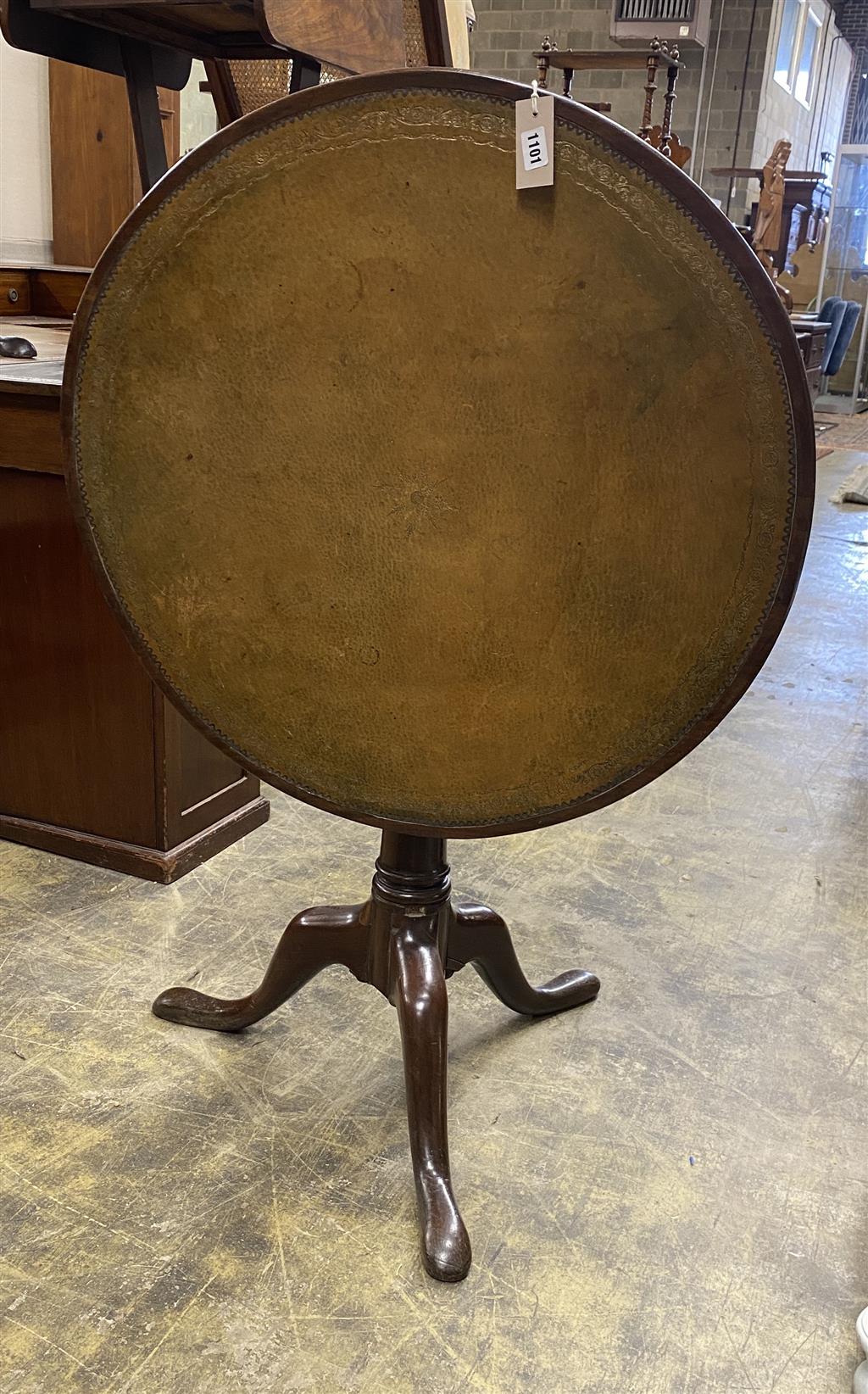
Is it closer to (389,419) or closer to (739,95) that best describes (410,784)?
(389,419)

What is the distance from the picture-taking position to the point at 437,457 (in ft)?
3.76

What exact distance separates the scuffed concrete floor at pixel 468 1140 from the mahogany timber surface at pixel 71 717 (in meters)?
0.06

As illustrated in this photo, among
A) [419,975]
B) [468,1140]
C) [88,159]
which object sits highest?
[88,159]

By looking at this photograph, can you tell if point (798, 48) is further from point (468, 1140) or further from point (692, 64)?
point (468, 1140)

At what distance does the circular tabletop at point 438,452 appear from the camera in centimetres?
105

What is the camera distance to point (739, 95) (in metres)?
10.4

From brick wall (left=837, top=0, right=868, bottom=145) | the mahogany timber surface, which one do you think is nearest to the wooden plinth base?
the mahogany timber surface

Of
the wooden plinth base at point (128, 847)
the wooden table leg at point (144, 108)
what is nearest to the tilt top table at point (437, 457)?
the wooden plinth base at point (128, 847)

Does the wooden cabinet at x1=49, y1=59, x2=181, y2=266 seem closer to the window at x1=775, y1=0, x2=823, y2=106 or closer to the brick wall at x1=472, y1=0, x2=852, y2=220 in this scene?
the brick wall at x1=472, y1=0, x2=852, y2=220

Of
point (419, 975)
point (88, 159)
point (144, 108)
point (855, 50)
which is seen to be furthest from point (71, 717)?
point (855, 50)

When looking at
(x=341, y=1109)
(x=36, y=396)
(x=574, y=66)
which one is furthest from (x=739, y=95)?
(x=341, y=1109)

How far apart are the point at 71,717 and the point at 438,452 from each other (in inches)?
44.8

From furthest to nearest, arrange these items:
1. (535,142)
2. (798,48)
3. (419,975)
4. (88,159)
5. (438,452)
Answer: (798,48)
(88,159)
(419,975)
(438,452)
(535,142)

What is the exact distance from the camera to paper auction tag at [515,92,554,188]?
1.00 meters
